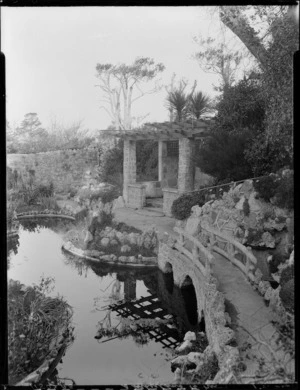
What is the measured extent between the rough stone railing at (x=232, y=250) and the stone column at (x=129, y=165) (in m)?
0.90

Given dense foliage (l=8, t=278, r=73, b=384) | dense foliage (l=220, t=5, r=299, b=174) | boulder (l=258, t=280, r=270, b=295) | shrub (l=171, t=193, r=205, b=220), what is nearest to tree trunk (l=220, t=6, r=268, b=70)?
dense foliage (l=220, t=5, r=299, b=174)

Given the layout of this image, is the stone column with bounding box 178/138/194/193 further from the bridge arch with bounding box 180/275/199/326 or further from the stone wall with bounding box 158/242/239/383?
the bridge arch with bounding box 180/275/199/326

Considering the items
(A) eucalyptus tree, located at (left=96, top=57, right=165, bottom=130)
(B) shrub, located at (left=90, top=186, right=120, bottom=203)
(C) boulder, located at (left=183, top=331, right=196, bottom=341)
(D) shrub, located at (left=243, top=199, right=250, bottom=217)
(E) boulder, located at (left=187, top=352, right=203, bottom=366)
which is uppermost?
(A) eucalyptus tree, located at (left=96, top=57, right=165, bottom=130)

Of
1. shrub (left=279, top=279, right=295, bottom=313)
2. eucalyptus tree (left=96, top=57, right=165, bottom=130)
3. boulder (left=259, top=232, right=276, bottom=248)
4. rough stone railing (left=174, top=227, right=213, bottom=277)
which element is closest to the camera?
shrub (left=279, top=279, right=295, bottom=313)

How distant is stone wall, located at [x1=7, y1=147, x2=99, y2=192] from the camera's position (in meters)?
4.23

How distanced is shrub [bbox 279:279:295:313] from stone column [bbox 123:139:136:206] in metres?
1.82

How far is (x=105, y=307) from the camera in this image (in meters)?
4.22

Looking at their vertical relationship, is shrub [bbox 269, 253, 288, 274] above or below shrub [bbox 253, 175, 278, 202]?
below

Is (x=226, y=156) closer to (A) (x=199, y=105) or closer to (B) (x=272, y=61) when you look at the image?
(A) (x=199, y=105)

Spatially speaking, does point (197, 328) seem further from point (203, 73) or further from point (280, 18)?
point (280, 18)

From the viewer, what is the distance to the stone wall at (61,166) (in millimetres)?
4234

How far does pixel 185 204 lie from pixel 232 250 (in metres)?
0.66

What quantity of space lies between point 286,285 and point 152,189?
1.61 m

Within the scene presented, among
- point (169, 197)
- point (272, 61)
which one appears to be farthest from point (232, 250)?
point (272, 61)
